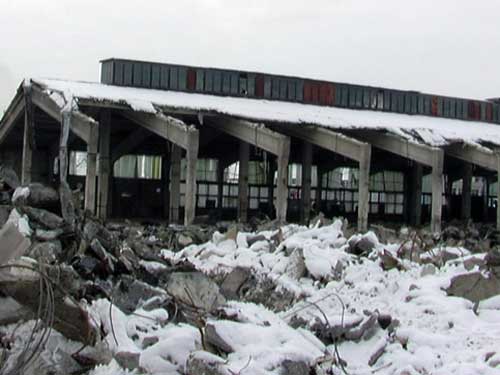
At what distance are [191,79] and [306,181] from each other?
26.0ft

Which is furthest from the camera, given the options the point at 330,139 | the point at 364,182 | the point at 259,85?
the point at 259,85

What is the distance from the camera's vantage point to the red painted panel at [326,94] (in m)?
40.6

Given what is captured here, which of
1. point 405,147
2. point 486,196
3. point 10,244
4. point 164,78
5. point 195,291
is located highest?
point 164,78

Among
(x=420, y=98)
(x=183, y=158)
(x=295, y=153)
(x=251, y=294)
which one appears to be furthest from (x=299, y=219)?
(x=251, y=294)

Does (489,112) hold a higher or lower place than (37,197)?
higher

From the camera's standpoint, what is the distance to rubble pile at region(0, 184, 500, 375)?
6941 millimetres

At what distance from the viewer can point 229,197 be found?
3872 cm

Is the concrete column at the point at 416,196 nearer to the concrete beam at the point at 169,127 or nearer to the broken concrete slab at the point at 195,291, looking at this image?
the concrete beam at the point at 169,127

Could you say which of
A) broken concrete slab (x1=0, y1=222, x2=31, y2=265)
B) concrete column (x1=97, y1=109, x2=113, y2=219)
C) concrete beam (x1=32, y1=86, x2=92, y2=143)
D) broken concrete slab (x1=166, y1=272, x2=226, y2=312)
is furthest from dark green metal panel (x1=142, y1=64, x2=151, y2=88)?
broken concrete slab (x1=0, y1=222, x2=31, y2=265)

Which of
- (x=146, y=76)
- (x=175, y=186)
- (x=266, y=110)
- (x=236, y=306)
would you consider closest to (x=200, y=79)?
(x=146, y=76)

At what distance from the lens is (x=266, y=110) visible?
32.2m

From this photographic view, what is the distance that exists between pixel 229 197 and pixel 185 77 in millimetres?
7050

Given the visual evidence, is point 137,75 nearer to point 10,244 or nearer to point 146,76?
point 146,76

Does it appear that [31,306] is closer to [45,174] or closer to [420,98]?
[45,174]
